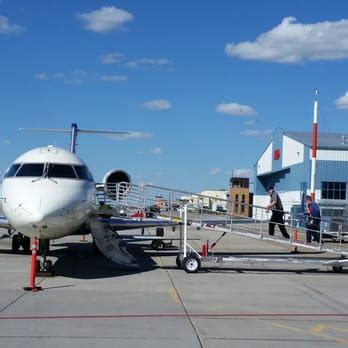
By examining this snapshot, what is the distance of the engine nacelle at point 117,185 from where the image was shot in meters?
20.3

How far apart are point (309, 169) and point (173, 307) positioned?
4333 centimetres

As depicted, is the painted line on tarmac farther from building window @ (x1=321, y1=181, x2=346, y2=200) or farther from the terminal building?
building window @ (x1=321, y1=181, x2=346, y2=200)

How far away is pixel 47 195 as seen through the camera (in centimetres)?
1366

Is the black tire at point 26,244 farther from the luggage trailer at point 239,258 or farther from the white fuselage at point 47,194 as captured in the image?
the luggage trailer at point 239,258

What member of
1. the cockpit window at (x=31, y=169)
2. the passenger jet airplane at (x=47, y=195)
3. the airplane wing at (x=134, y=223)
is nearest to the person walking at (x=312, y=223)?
the airplane wing at (x=134, y=223)

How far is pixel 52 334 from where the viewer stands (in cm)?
824

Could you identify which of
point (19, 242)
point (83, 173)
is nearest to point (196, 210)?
point (83, 173)

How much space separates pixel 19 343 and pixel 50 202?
6.02m

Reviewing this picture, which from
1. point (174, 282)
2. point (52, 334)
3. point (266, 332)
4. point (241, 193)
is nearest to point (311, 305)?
point (266, 332)

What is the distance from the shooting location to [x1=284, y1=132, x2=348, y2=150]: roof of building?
5184cm

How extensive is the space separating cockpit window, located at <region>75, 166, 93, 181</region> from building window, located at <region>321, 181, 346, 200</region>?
3868 centimetres

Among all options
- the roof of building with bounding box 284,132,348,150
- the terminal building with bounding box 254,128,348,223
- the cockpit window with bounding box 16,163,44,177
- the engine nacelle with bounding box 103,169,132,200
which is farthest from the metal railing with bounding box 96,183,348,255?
the roof of building with bounding box 284,132,348,150

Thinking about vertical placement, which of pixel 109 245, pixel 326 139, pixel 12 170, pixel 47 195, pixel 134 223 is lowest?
pixel 109 245

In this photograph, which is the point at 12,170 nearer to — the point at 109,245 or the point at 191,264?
the point at 109,245
